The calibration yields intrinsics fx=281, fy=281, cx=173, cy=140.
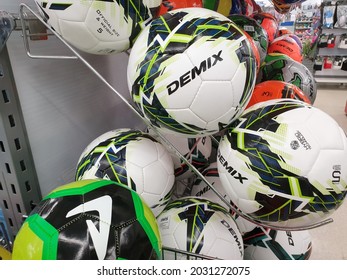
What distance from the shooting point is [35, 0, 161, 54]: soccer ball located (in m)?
0.64

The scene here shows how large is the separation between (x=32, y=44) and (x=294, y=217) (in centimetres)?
87

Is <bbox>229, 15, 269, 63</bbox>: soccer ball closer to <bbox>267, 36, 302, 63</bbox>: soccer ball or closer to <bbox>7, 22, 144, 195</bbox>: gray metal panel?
<bbox>267, 36, 302, 63</bbox>: soccer ball

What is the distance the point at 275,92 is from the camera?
1.03 m

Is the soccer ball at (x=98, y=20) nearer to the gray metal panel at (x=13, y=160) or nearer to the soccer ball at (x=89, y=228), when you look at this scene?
the gray metal panel at (x=13, y=160)

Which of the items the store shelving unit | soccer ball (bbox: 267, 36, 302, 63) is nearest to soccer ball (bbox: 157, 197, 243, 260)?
soccer ball (bbox: 267, 36, 302, 63)

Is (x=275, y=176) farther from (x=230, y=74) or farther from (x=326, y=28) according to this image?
(x=326, y=28)

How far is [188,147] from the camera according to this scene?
943mm

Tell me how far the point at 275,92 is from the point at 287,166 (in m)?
0.50

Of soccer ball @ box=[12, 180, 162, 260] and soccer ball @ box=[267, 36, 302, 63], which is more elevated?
soccer ball @ box=[267, 36, 302, 63]

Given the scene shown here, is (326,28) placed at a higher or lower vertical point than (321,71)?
higher

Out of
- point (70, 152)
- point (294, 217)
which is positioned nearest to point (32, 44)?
point (70, 152)

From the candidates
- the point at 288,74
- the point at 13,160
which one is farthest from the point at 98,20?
the point at 288,74

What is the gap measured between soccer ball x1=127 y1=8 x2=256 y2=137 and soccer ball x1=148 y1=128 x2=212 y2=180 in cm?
27

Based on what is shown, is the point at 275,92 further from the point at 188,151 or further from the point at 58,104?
the point at 58,104
